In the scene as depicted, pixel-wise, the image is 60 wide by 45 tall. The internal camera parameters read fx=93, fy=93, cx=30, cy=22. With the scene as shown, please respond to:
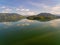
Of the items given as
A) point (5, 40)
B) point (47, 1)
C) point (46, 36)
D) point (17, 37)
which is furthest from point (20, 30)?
point (47, 1)

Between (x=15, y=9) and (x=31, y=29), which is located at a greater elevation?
(x=15, y=9)

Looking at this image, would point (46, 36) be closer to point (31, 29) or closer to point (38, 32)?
point (38, 32)

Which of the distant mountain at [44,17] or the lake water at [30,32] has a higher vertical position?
the distant mountain at [44,17]

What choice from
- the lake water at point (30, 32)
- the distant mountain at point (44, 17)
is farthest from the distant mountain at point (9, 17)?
the distant mountain at point (44, 17)

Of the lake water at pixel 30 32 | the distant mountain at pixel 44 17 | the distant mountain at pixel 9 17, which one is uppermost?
the distant mountain at pixel 9 17

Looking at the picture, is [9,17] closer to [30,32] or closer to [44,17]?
[30,32]

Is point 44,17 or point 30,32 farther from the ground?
point 44,17

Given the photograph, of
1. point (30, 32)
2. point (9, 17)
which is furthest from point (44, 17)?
point (9, 17)

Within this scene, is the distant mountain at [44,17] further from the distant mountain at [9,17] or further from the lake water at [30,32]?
the distant mountain at [9,17]

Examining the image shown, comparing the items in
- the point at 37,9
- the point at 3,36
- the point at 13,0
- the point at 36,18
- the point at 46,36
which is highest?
the point at 13,0
